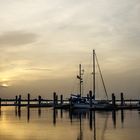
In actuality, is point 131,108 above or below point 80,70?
below

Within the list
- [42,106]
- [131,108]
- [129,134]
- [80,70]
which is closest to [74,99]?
[80,70]

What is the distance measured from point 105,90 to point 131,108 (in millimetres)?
6424

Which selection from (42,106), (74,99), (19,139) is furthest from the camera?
(42,106)

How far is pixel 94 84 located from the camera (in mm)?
80250

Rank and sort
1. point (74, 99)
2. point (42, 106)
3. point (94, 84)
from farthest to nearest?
1. point (42, 106)
2. point (74, 99)
3. point (94, 84)

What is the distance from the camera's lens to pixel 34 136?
1282 inches

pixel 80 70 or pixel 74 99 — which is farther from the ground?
pixel 80 70

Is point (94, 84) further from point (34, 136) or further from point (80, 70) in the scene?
point (34, 136)

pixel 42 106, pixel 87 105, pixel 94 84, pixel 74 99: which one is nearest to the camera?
pixel 94 84

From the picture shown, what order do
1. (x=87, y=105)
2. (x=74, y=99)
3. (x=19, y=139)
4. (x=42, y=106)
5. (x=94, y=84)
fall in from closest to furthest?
(x=19, y=139), (x=94, y=84), (x=87, y=105), (x=74, y=99), (x=42, y=106)

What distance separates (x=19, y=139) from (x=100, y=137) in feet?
19.3

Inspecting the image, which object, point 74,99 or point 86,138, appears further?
point 74,99

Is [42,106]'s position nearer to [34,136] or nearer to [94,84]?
[94,84]

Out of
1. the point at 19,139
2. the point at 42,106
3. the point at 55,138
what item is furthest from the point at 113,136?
the point at 42,106
